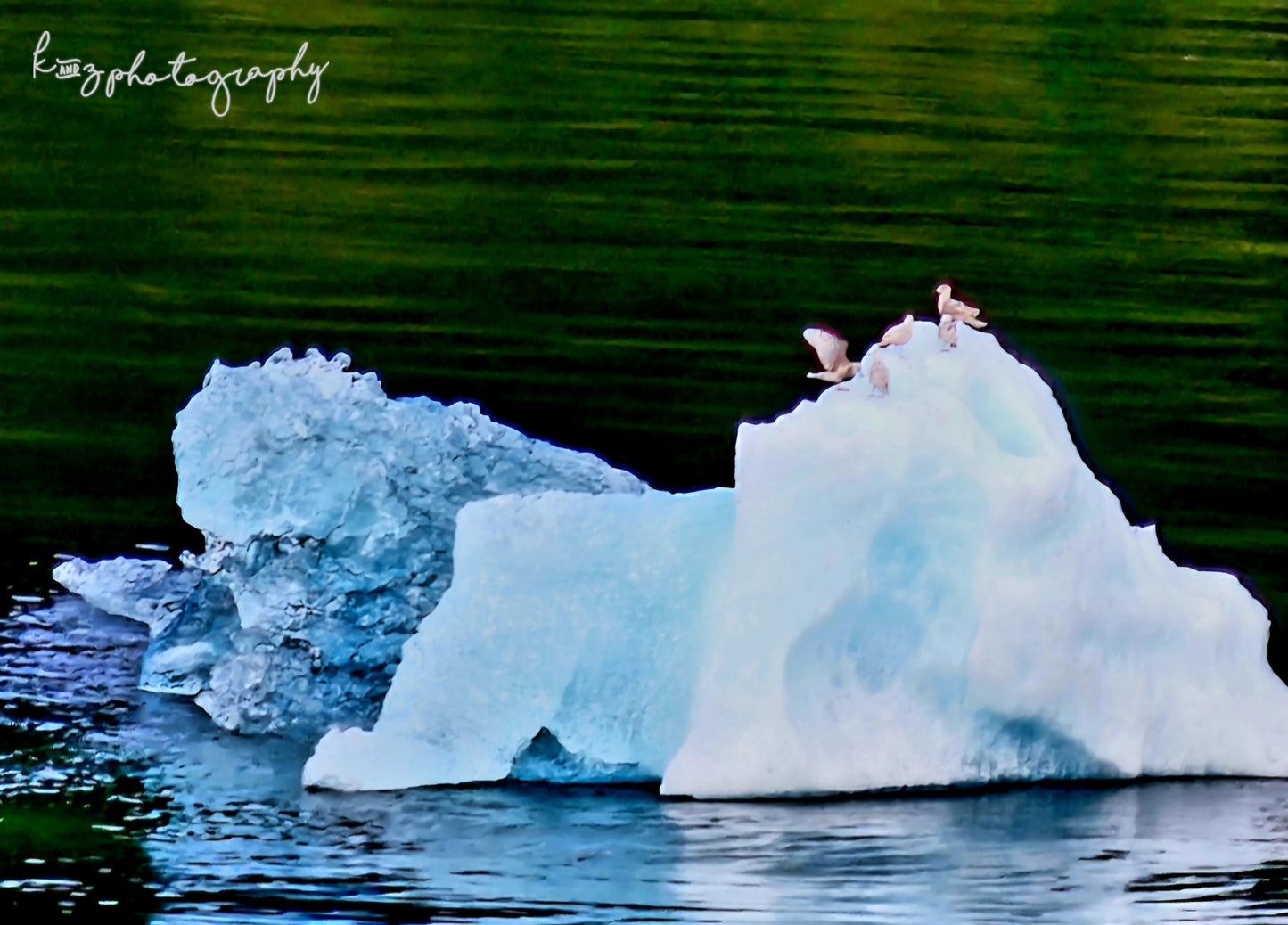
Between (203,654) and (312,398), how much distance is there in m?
1.16

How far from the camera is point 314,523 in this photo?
1068 cm

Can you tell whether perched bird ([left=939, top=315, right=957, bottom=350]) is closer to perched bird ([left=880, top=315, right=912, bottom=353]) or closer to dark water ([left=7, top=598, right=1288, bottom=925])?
perched bird ([left=880, top=315, right=912, bottom=353])

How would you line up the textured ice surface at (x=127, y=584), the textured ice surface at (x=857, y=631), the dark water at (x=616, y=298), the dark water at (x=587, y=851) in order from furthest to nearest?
the textured ice surface at (x=127, y=584) < the textured ice surface at (x=857, y=631) < the dark water at (x=616, y=298) < the dark water at (x=587, y=851)

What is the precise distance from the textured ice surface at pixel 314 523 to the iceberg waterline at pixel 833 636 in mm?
37

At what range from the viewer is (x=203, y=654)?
10992 millimetres

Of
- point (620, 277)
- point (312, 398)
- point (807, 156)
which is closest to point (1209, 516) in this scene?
point (312, 398)

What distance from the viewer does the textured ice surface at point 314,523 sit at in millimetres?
10539

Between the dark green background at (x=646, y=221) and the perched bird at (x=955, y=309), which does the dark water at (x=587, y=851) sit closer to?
the perched bird at (x=955, y=309)

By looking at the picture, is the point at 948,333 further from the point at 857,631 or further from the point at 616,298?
the point at 616,298

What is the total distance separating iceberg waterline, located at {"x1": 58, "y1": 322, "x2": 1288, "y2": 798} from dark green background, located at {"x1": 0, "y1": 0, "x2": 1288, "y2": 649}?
2.78 m

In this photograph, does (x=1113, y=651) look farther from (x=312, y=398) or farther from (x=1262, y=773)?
(x=312, y=398)
